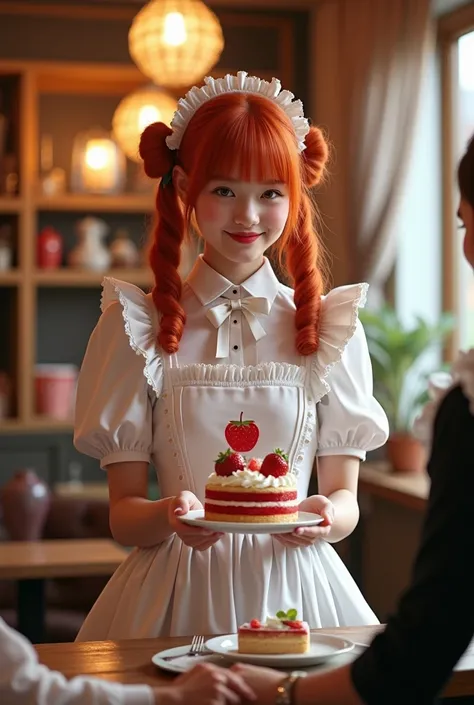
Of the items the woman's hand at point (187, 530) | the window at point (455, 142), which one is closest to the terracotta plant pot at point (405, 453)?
the window at point (455, 142)

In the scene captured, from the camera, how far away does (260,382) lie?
2.11 m

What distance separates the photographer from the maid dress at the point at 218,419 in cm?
203

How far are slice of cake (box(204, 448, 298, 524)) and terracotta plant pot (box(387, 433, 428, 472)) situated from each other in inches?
120

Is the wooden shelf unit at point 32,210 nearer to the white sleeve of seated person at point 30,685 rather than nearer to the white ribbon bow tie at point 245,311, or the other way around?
the white ribbon bow tie at point 245,311

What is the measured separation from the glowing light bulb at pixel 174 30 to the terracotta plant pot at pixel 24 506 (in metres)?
1.78

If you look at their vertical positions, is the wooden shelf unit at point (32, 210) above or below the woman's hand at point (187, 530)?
above

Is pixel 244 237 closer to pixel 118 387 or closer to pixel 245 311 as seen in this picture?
pixel 245 311

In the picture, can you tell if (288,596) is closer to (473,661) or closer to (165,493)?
(165,493)

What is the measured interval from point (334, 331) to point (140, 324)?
0.35 metres

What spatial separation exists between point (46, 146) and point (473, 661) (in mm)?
4848

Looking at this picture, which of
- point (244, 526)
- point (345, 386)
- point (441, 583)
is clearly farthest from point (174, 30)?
point (441, 583)

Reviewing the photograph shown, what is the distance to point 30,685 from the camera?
1.35 meters

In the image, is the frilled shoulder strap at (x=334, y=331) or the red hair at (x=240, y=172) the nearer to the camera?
the red hair at (x=240, y=172)

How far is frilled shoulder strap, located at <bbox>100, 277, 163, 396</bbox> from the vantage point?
2.09 metres
